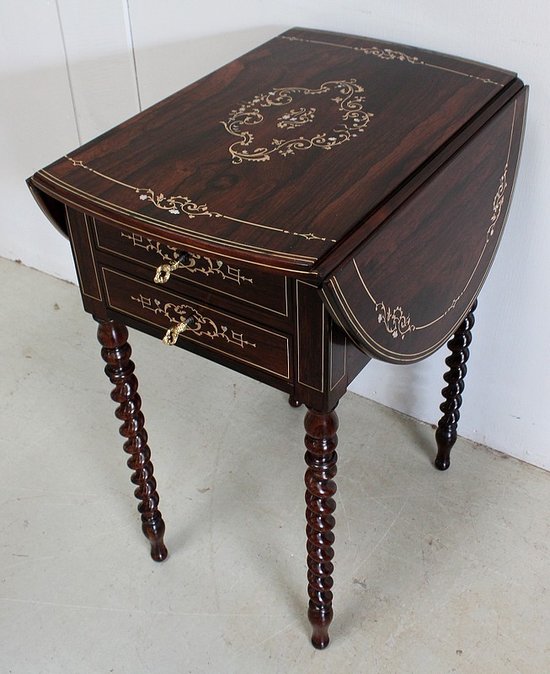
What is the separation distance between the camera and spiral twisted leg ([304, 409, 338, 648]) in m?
1.34

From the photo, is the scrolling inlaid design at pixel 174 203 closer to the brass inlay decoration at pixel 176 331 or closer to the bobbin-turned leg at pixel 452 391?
the brass inlay decoration at pixel 176 331

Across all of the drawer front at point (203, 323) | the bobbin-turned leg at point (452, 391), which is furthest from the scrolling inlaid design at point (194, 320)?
the bobbin-turned leg at point (452, 391)

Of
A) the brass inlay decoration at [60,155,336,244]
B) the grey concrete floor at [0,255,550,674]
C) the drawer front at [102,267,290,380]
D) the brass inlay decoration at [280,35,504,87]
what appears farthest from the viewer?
the grey concrete floor at [0,255,550,674]

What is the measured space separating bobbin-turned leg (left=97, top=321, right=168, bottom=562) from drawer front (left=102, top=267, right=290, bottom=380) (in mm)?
86

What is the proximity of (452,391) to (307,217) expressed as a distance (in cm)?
81

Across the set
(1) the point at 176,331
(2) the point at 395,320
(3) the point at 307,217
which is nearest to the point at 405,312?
(2) the point at 395,320

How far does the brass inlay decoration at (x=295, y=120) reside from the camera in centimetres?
137

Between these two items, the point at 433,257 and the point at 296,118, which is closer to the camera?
the point at 433,257

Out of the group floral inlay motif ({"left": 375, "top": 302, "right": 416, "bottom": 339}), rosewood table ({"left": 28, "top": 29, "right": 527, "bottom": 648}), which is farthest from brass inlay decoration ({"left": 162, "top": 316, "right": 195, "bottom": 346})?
floral inlay motif ({"left": 375, "top": 302, "right": 416, "bottom": 339})

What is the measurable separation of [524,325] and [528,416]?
237 millimetres

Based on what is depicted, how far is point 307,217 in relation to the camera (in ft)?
3.96

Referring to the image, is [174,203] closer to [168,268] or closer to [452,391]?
[168,268]

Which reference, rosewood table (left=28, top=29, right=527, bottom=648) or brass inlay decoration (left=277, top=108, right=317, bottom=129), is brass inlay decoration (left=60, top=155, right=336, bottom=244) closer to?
rosewood table (left=28, top=29, right=527, bottom=648)

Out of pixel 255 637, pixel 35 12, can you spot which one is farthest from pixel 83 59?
pixel 255 637
